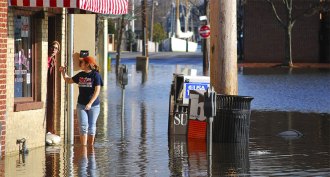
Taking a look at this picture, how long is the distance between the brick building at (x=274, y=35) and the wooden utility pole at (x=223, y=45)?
49179 millimetres

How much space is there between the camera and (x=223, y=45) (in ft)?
52.7

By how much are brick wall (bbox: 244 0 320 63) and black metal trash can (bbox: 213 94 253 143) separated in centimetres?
4922

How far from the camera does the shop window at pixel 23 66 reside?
48.6ft

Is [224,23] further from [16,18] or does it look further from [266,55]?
[266,55]

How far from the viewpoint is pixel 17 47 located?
49.0 ft

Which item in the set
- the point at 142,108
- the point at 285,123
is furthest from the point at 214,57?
the point at 142,108

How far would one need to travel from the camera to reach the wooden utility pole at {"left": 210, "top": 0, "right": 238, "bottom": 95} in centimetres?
1597

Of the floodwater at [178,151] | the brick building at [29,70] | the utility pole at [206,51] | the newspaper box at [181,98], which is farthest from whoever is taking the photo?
the utility pole at [206,51]

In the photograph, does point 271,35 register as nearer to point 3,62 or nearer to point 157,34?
point 157,34

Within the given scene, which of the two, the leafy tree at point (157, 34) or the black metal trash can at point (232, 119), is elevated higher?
the leafy tree at point (157, 34)

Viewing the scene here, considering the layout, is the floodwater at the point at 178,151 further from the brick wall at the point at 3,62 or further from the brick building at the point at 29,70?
the brick wall at the point at 3,62

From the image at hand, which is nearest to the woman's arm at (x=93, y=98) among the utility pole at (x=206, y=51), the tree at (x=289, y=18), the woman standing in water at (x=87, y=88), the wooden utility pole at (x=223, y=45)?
the woman standing in water at (x=87, y=88)

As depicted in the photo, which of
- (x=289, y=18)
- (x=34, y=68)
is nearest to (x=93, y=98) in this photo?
(x=34, y=68)

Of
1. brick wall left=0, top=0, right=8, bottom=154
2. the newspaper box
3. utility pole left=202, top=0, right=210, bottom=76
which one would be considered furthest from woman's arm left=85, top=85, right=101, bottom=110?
utility pole left=202, top=0, right=210, bottom=76
